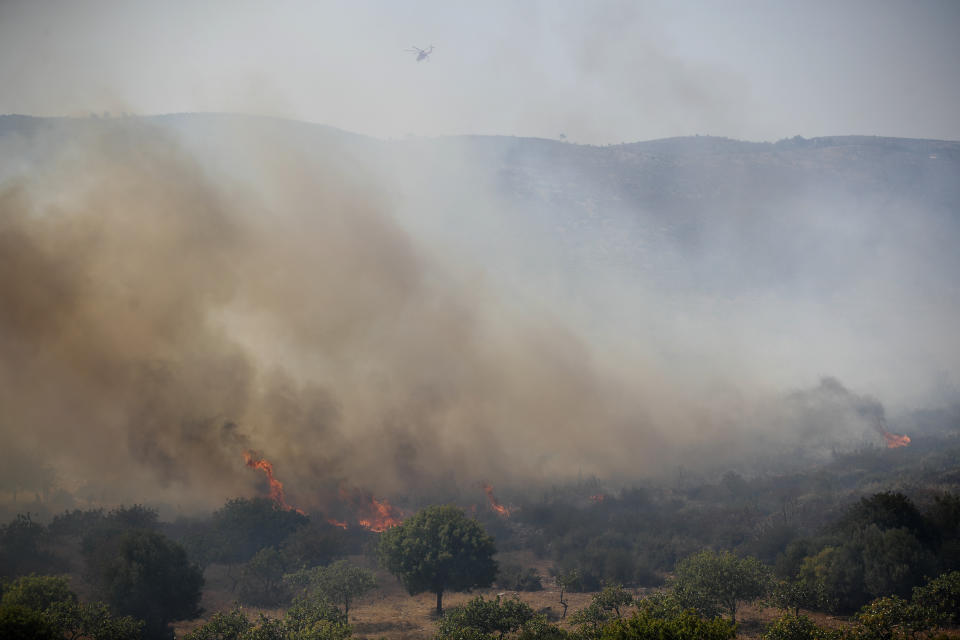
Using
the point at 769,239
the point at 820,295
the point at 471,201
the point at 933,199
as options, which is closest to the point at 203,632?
the point at 471,201

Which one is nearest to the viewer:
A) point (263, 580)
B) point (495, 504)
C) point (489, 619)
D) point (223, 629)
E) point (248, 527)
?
point (223, 629)

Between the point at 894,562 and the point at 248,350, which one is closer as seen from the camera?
the point at 894,562

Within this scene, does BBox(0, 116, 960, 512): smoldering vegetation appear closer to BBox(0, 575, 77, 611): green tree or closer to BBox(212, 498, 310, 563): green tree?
BBox(212, 498, 310, 563): green tree

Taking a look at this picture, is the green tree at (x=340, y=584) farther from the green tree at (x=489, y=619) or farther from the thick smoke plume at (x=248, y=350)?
the thick smoke plume at (x=248, y=350)

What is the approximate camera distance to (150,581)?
38906 millimetres

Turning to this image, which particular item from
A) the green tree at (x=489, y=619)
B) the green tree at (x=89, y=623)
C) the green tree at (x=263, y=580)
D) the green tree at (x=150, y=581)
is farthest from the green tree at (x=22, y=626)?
the green tree at (x=263, y=580)

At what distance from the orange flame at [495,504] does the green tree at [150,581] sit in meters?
30.5

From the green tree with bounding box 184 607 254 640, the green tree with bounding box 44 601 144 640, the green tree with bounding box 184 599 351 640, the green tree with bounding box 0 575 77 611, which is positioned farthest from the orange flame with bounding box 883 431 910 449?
the green tree with bounding box 0 575 77 611

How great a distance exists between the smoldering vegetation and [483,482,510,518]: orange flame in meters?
3.46

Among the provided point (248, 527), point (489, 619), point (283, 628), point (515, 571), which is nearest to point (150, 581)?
point (283, 628)

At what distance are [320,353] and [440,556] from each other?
35.6 m

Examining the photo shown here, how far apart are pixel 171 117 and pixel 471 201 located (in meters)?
74.1

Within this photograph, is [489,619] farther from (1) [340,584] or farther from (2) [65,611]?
(2) [65,611]

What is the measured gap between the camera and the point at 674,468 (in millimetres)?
81812
